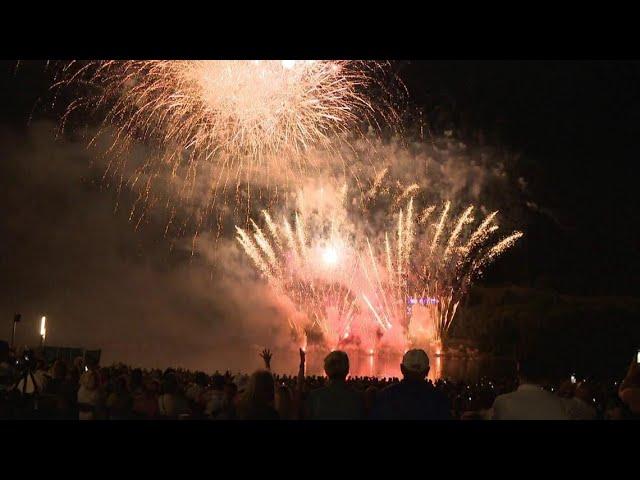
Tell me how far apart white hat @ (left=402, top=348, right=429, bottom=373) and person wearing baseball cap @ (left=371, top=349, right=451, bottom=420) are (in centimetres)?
6

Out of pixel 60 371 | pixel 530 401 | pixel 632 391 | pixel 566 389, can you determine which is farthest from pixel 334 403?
pixel 60 371

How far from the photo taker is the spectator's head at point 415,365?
4273 mm

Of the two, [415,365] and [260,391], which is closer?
[415,365]

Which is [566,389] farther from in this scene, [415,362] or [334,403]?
[334,403]

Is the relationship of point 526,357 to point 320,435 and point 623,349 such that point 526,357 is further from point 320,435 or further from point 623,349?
point 623,349

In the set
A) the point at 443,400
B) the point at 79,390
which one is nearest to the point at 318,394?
the point at 443,400

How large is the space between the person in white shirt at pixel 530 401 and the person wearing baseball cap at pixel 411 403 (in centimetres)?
43

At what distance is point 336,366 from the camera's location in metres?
4.61

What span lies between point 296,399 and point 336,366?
153 cm

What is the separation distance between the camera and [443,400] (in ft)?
13.5

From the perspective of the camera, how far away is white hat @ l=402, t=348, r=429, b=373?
4.29 metres

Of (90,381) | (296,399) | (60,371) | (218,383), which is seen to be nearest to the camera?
(296,399)

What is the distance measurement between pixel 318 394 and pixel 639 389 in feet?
8.30

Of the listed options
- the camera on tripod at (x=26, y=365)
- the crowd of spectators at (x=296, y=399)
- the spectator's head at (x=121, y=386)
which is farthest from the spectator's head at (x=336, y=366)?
the camera on tripod at (x=26, y=365)
